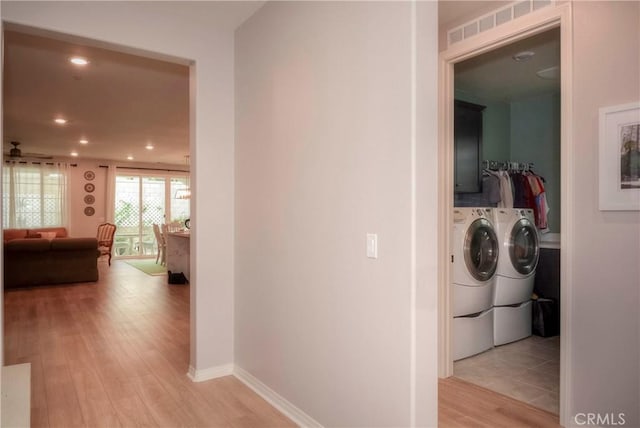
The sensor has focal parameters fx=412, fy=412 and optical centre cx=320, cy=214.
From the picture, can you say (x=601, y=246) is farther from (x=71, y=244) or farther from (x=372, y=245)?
(x=71, y=244)

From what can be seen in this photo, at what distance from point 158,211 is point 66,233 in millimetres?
2347

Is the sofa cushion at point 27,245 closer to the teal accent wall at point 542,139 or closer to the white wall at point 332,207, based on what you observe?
the white wall at point 332,207

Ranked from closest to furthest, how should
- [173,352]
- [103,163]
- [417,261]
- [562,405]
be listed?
[417,261]
[562,405]
[173,352]
[103,163]

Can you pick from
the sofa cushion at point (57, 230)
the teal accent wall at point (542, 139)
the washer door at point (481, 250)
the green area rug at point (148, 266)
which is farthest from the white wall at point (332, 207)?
the sofa cushion at point (57, 230)

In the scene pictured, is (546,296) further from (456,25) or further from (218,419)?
(218,419)

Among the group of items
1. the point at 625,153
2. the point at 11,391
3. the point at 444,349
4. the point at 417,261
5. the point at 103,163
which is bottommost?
the point at 444,349

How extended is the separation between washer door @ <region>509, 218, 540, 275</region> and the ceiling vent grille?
187cm

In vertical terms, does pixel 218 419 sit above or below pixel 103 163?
below

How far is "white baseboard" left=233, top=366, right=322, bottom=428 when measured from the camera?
7.70 feet

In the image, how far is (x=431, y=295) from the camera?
1.81 meters

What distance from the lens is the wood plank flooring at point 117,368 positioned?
8.15 feet

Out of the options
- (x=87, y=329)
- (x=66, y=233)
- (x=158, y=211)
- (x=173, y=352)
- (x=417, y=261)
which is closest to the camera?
(x=417, y=261)

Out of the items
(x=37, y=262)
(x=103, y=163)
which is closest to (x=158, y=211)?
(x=103, y=163)

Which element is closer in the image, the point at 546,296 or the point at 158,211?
the point at 546,296
